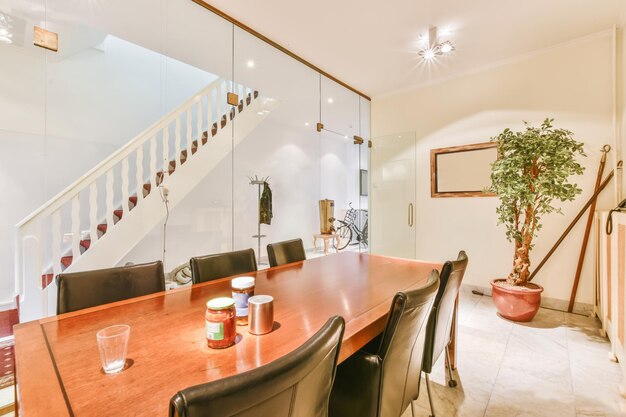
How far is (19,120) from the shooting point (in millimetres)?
1918

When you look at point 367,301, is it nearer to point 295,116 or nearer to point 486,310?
point 486,310

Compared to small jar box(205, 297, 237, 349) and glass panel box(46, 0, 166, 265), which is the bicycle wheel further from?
small jar box(205, 297, 237, 349)

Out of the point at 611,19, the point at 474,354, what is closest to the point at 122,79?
the point at 474,354

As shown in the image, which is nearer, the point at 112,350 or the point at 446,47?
the point at 112,350

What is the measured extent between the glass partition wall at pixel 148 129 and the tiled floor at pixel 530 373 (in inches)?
82.8

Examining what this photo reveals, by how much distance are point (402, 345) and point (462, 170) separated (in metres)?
3.34

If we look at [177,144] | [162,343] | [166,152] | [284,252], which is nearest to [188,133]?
[177,144]

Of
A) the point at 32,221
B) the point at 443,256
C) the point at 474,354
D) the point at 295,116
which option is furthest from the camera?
the point at 443,256

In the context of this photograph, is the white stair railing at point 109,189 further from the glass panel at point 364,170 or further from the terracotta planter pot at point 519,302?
the terracotta planter pot at point 519,302

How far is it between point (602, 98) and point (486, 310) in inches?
99.7

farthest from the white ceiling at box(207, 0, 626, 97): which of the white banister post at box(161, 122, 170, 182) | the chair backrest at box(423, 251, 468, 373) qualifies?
the chair backrest at box(423, 251, 468, 373)

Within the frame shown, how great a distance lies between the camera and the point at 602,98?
2.97 meters

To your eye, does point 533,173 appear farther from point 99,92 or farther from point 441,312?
point 99,92

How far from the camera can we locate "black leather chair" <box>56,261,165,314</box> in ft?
4.17
